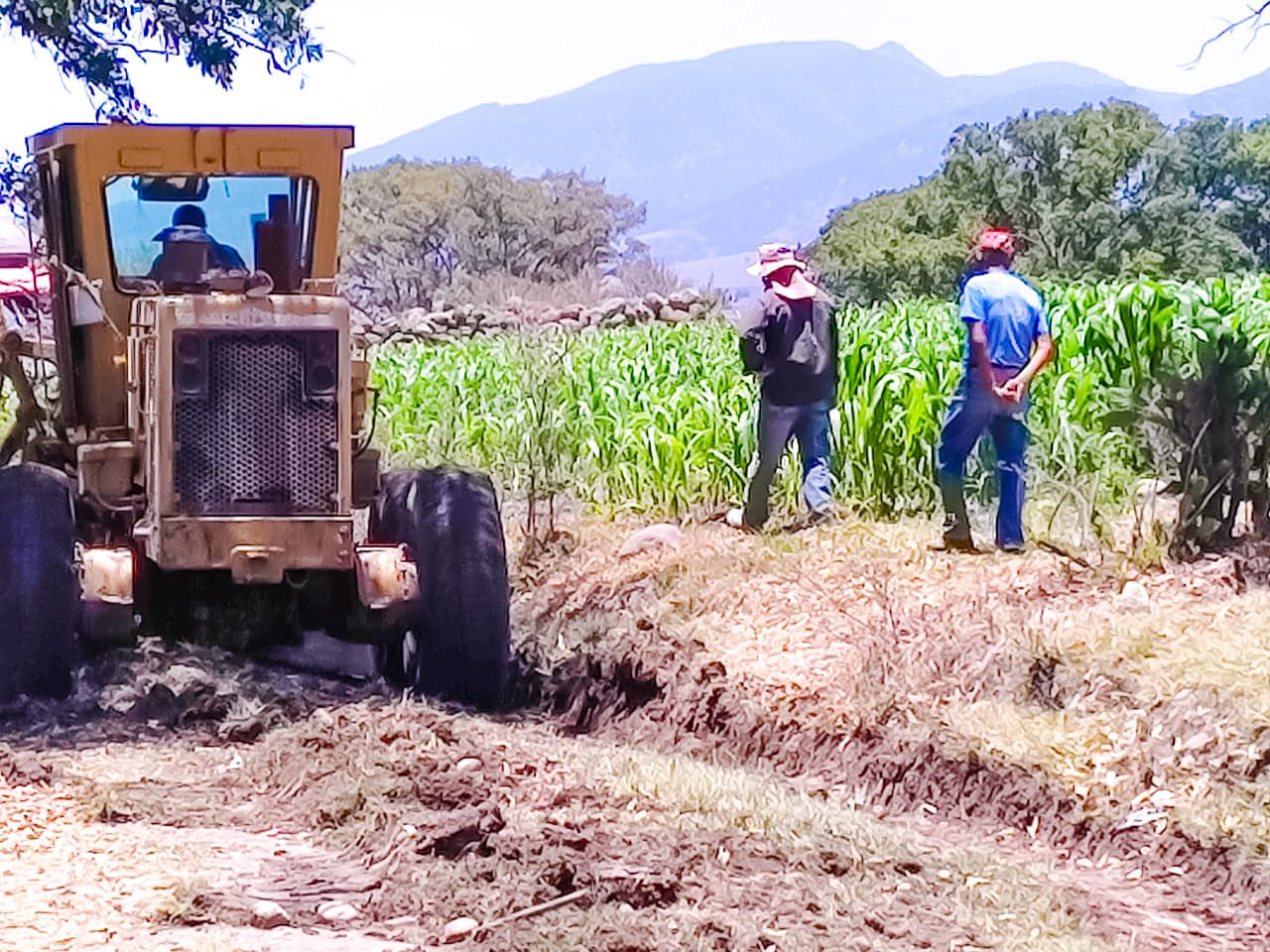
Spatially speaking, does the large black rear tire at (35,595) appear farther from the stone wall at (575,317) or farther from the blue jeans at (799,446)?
the stone wall at (575,317)

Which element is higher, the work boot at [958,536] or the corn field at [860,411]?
the corn field at [860,411]

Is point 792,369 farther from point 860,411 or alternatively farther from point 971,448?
point 971,448

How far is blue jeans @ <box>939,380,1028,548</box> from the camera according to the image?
10242 mm

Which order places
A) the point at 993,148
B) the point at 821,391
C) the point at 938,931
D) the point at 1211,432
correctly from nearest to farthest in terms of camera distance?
the point at 938,931 < the point at 1211,432 < the point at 821,391 < the point at 993,148

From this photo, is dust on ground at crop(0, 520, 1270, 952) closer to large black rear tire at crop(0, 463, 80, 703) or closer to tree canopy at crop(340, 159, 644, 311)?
large black rear tire at crop(0, 463, 80, 703)

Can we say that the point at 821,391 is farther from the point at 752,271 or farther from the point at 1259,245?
the point at 1259,245

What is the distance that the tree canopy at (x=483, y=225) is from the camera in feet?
227

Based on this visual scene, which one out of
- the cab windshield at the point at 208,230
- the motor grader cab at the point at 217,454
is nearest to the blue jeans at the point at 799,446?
the motor grader cab at the point at 217,454

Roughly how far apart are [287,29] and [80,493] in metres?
7.61

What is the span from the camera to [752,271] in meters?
11.9

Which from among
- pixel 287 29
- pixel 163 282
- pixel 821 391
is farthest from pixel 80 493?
pixel 287 29

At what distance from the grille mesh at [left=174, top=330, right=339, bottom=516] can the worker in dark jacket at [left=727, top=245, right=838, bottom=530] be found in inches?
157

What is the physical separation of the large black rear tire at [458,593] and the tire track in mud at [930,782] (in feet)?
2.00

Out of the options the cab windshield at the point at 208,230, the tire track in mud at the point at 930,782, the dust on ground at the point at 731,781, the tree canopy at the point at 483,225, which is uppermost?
the tree canopy at the point at 483,225
